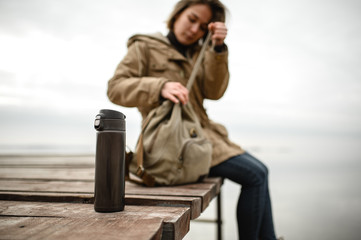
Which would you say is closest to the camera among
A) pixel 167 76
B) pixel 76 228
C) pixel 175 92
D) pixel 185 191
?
pixel 76 228

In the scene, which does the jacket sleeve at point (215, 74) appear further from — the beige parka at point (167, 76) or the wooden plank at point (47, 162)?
the wooden plank at point (47, 162)

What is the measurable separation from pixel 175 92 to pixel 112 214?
731 millimetres

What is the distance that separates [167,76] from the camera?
1757 mm

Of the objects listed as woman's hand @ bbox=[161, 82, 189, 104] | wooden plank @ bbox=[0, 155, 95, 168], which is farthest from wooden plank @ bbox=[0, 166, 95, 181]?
woman's hand @ bbox=[161, 82, 189, 104]

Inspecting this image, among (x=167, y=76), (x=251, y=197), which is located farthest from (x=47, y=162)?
(x=251, y=197)

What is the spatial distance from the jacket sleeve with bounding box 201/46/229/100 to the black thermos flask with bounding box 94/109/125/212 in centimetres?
104

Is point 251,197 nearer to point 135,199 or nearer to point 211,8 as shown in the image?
point 135,199

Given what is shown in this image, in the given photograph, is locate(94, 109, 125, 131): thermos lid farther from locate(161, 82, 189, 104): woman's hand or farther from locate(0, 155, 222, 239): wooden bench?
locate(161, 82, 189, 104): woman's hand

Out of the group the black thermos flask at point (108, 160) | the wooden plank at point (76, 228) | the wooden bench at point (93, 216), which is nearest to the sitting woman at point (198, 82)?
the wooden bench at point (93, 216)

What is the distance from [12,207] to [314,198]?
15.2 ft

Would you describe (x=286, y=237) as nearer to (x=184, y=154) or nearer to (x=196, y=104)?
(x=196, y=104)

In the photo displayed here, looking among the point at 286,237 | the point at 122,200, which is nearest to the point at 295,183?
the point at 286,237

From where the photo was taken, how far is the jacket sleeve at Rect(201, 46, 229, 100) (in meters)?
1.73

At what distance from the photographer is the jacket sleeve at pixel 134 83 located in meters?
1.46
